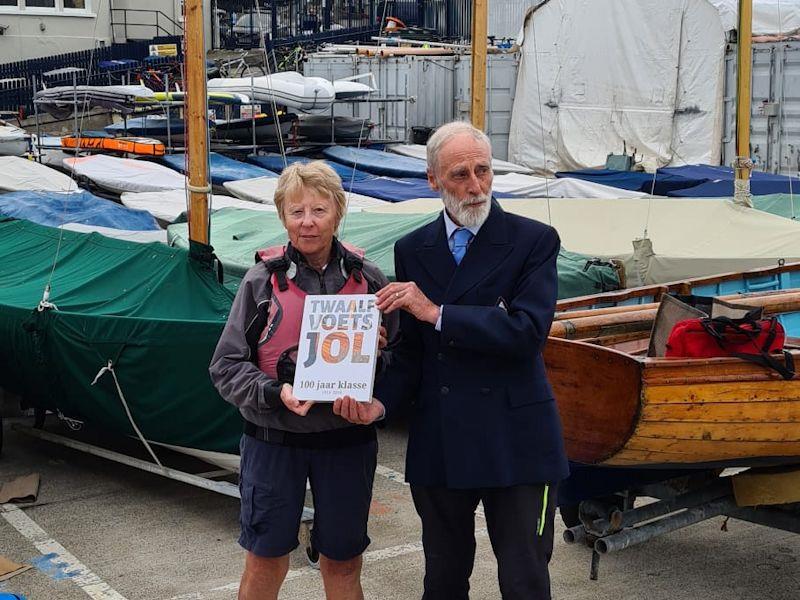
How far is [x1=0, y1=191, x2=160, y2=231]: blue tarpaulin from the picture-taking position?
41.3ft

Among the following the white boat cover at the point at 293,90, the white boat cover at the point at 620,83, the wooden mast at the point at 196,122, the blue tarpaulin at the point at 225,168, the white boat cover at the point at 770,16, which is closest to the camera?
the wooden mast at the point at 196,122

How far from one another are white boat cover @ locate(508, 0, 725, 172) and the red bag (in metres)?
19.2

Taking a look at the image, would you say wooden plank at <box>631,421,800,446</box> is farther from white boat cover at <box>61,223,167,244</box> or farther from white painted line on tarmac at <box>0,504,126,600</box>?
white boat cover at <box>61,223,167,244</box>

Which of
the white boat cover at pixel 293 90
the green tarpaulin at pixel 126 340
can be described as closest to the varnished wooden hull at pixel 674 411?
the green tarpaulin at pixel 126 340

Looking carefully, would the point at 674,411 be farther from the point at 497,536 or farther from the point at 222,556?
the point at 222,556

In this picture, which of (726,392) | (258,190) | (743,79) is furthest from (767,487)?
(258,190)

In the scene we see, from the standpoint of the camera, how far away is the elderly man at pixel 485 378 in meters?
3.42

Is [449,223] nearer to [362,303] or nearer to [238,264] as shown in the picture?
[362,303]

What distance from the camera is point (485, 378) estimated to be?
346 centimetres

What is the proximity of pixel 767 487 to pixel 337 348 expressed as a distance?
7.22 ft

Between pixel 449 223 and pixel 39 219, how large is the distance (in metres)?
9.99

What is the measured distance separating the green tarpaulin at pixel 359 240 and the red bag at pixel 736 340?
12.0 feet

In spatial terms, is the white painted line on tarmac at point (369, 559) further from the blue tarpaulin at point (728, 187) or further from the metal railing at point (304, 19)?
the metal railing at point (304, 19)

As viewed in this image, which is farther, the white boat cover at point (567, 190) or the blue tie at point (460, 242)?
the white boat cover at point (567, 190)
